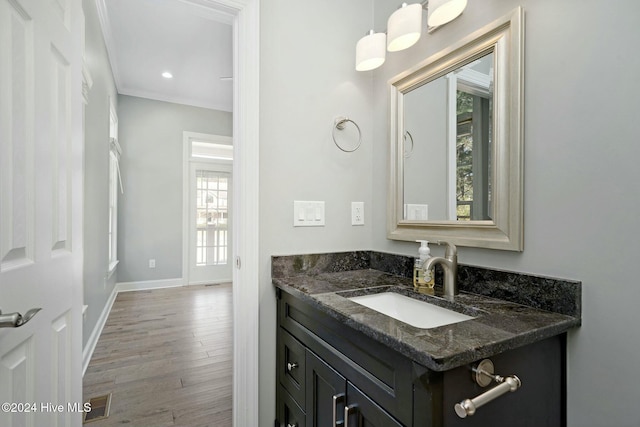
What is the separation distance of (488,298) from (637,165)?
0.57 m

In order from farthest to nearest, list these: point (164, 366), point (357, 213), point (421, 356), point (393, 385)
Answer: point (164, 366) < point (357, 213) < point (393, 385) < point (421, 356)

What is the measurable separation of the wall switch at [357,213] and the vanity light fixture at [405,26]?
699 mm

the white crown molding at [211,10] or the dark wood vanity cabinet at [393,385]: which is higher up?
the white crown molding at [211,10]

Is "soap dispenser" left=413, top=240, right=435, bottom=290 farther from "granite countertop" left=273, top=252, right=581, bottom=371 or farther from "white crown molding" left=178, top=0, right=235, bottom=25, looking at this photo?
"white crown molding" left=178, top=0, right=235, bottom=25

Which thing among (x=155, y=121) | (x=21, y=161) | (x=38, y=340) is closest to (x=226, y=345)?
(x=38, y=340)

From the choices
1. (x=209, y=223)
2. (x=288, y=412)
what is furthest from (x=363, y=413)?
(x=209, y=223)

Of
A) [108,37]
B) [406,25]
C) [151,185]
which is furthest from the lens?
[151,185]

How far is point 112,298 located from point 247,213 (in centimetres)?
351

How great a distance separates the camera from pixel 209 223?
504 cm

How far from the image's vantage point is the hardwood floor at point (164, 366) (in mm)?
1755

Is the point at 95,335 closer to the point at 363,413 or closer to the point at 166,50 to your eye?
the point at 363,413

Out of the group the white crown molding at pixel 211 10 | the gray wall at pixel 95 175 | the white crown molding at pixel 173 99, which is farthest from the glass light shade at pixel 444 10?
the white crown molding at pixel 173 99

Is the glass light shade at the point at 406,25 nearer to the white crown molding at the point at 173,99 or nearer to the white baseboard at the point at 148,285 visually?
the white crown molding at the point at 173,99

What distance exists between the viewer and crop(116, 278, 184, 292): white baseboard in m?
4.34
